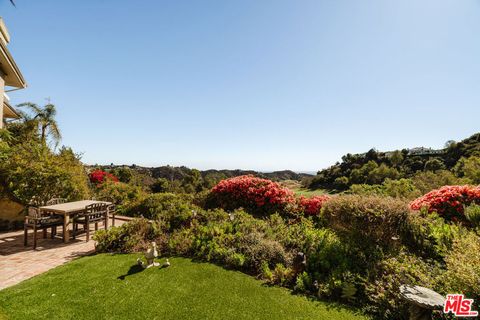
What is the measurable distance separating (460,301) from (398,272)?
1.09 metres

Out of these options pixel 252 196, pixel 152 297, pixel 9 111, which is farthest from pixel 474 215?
pixel 9 111

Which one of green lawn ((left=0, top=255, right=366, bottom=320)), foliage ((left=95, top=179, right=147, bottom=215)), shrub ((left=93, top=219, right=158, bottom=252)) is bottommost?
green lawn ((left=0, top=255, right=366, bottom=320))

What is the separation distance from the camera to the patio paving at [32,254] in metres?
4.79

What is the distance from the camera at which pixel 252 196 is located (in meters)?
9.59

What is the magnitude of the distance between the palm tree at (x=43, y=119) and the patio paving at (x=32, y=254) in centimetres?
1171

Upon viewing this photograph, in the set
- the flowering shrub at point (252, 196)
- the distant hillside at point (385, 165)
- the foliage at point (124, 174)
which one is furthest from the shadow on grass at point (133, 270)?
the distant hillside at point (385, 165)

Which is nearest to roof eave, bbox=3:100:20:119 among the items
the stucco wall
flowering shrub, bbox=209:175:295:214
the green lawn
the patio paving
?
the stucco wall

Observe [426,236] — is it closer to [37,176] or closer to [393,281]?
[393,281]

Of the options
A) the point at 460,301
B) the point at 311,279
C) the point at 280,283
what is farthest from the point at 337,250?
the point at 460,301

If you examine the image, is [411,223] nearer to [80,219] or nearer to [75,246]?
[75,246]

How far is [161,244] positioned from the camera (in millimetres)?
6309

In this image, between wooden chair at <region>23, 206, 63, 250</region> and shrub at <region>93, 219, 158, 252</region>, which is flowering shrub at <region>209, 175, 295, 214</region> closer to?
shrub at <region>93, 219, 158, 252</region>

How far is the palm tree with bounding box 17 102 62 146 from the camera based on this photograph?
666 inches

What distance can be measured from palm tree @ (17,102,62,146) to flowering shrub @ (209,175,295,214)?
13635 mm
